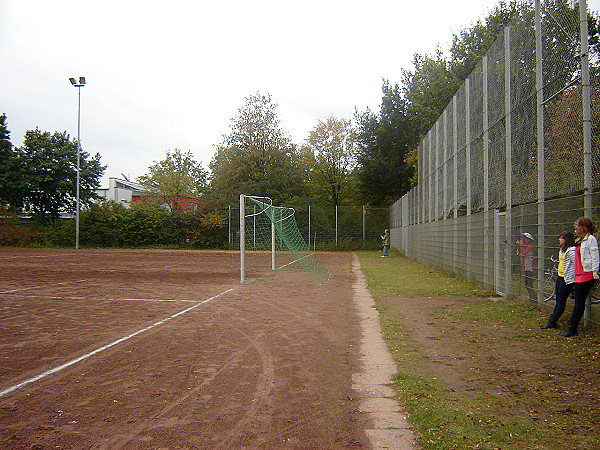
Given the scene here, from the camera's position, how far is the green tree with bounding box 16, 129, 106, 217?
42.8 m

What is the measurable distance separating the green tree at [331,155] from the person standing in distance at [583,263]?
42.3m

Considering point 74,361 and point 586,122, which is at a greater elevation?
point 586,122

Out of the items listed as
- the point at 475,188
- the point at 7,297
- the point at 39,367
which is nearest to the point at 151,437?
the point at 39,367

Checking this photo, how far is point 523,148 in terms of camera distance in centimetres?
971

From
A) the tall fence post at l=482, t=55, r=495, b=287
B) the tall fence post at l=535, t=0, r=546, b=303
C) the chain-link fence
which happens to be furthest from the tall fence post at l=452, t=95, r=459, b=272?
the tall fence post at l=535, t=0, r=546, b=303

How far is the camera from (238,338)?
7211mm

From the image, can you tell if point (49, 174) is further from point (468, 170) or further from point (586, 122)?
point (586, 122)

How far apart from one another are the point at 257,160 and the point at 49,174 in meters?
17.1

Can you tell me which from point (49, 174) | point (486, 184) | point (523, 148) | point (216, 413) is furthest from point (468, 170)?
point (49, 174)

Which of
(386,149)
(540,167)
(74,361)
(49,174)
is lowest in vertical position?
(74,361)

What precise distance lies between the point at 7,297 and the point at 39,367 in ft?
22.5

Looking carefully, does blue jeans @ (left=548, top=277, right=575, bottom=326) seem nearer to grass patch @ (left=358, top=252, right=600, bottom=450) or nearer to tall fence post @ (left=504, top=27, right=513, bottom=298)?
grass patch @ (left=358, top=252, right=600, bottom=450)

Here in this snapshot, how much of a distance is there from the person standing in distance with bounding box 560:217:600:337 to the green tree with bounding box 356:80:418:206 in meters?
38.2

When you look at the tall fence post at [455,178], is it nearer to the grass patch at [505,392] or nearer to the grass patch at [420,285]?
the grass patch at [420,285]
